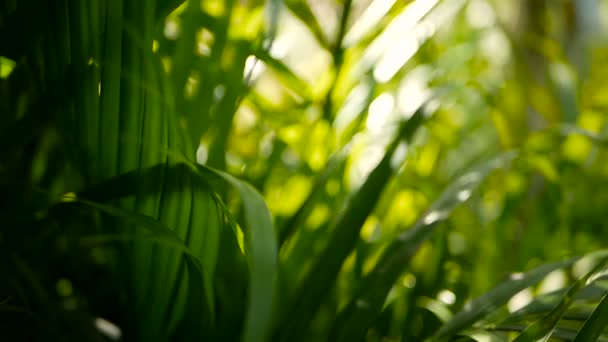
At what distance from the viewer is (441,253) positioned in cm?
50

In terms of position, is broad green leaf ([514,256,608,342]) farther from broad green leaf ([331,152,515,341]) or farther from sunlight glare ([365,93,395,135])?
sunlight glare ([365,93,395,135])

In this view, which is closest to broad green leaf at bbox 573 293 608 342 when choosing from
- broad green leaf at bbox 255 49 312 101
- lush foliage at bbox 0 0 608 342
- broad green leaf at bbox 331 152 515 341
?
lush foliage at bbox 0 0 608 342

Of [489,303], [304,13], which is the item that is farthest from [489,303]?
[304,13]

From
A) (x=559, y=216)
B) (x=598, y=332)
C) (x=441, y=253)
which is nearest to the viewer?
(x=598, y=332)

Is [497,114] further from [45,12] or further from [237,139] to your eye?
[45,12]

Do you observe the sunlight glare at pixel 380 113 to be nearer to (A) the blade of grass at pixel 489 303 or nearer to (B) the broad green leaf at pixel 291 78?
(B) the broad green leaf at pixel 291 78

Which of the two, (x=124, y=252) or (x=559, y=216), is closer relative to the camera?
(x=124, y=252)

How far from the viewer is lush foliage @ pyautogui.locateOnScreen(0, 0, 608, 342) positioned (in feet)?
0.90

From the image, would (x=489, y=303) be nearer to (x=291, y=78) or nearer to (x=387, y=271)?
(x=387, y=271)

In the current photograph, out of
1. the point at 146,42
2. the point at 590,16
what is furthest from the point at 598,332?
the point at 590,16

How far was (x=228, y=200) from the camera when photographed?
1.28 ft

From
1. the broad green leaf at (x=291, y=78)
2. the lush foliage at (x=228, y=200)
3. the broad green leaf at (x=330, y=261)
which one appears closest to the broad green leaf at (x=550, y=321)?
the lush foliage at (x=228, y=200)

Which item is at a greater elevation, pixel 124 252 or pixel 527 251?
pixel 527 251

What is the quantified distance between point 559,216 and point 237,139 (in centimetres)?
34
